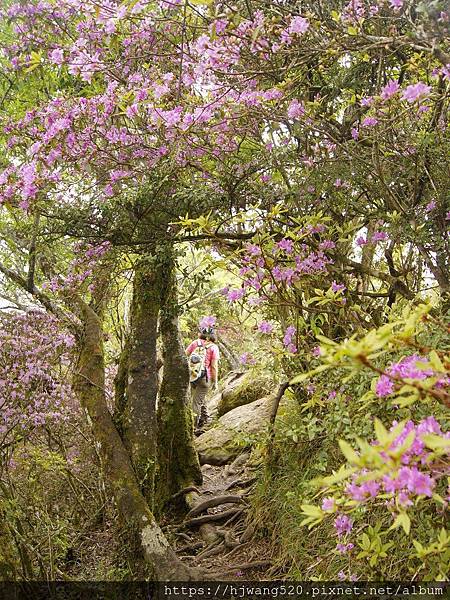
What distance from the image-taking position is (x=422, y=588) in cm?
286

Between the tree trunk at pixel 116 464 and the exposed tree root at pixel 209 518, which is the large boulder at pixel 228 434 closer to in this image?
the exposed tree root at pixel 209 518

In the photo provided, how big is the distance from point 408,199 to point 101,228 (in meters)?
2.42

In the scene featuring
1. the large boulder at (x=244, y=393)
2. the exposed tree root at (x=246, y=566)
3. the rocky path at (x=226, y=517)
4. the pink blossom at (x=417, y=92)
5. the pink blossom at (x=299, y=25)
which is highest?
the pink blossom at (x=299, y=25)

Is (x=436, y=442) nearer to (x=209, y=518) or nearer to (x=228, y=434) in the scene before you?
(x=209, y=518)

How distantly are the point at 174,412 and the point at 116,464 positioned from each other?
153 cm

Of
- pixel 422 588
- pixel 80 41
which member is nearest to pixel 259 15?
pixel 80 41

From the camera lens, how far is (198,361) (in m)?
8.69

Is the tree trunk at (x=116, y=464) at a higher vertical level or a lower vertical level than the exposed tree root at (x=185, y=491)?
higher

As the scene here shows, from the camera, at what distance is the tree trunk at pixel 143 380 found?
5.43 metres

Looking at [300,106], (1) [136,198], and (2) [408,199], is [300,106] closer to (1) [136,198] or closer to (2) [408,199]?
(2) [408,199]

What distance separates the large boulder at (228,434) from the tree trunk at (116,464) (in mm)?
2232

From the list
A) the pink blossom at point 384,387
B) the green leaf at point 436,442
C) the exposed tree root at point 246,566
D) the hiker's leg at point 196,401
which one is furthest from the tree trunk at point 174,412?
the green leaf at point 436,442

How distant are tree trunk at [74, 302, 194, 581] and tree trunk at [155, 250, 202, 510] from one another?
97 cm

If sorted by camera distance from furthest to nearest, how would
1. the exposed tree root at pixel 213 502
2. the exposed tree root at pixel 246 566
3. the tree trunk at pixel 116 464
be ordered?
the exposed tree root at pixel 213 502, the exposed tree root at pixel 246 566, the tree trunk at pixel 116 464
